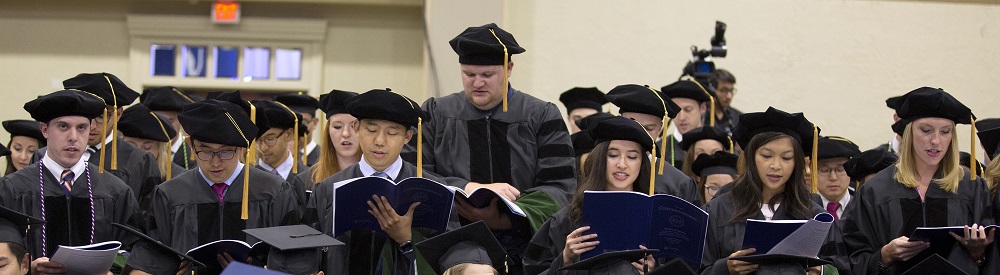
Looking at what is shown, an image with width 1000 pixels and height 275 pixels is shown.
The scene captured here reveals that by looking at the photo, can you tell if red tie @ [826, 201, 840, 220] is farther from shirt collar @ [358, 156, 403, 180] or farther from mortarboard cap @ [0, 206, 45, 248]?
mortarboard cap @ [0, 206, 45, 248]

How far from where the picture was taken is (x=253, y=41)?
12516mm

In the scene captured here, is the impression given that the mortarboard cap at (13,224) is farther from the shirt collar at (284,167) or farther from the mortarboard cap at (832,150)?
the mortarboard cap at (832,150)

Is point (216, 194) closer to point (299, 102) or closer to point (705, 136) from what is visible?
point (299, 102)

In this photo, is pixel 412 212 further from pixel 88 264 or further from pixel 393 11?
pixel 393 11

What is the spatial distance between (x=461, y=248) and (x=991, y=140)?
3.03 meters

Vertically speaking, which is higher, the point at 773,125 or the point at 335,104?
the point at 773,125

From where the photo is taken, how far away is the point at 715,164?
7336mm

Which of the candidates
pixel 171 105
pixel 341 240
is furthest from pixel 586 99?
pixel 341 240

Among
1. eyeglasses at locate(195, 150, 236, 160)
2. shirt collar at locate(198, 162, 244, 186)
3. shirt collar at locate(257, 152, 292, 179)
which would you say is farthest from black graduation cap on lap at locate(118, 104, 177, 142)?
eyeglasses at locate(195, 150, 236, 160)

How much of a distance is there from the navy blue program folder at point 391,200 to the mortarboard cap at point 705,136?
9.07ft

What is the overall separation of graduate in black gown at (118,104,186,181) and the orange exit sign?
15.7ft

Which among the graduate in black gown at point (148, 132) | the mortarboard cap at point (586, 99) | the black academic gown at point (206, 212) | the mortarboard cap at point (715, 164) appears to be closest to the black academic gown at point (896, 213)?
the mortarboard cap at point (715, 164)

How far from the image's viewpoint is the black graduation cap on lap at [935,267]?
17.5 feet

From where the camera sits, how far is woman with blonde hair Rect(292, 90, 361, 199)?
6520 millimetres
